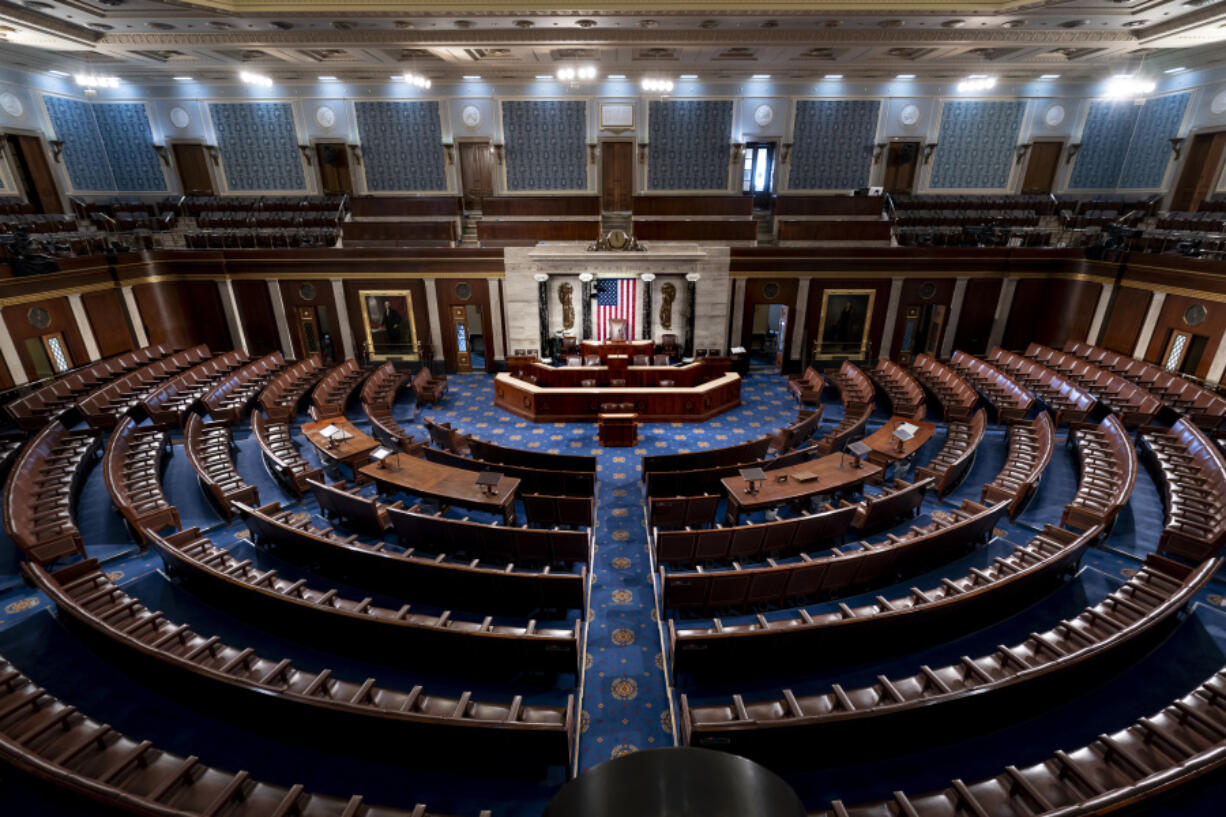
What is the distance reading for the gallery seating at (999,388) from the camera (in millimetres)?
10719

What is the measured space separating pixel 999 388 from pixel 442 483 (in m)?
11.5

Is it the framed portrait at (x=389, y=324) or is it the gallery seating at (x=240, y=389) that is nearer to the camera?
the gallery seating at (x=240, y=389)

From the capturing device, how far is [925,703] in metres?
3.75

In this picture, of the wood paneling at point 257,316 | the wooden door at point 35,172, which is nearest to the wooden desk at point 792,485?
the wood paneling at point 257,316

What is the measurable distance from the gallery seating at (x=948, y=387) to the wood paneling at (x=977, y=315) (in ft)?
10.5

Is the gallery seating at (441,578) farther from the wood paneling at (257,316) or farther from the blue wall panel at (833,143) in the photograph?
the blue wall panel at (833,143)

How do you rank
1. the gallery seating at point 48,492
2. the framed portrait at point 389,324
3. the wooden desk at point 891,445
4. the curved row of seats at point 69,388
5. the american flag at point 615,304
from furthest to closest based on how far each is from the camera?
the framed portrait at point 389,324 → the american flag at point 615,304 → the curved row of seats at point 69,388 → the wooden desk at point 891,445 → the gallery seating at point 48,492

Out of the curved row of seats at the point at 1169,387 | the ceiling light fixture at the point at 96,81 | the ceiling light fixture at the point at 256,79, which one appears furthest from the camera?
the ceiling light fixture at the point at 256,79

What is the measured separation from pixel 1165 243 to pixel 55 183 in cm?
2889

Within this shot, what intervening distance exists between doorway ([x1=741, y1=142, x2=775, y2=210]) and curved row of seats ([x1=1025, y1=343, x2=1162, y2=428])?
8.71m

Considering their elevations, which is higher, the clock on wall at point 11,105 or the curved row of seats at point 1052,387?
the clock on wall at point 11,105

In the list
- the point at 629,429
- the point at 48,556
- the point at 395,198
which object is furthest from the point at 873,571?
the point at 395,198

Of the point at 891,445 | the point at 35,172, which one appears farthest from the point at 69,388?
the point at 891,445

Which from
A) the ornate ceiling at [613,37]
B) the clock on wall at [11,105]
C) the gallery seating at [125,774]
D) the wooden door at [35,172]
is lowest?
the gallery seating at [125,774]
